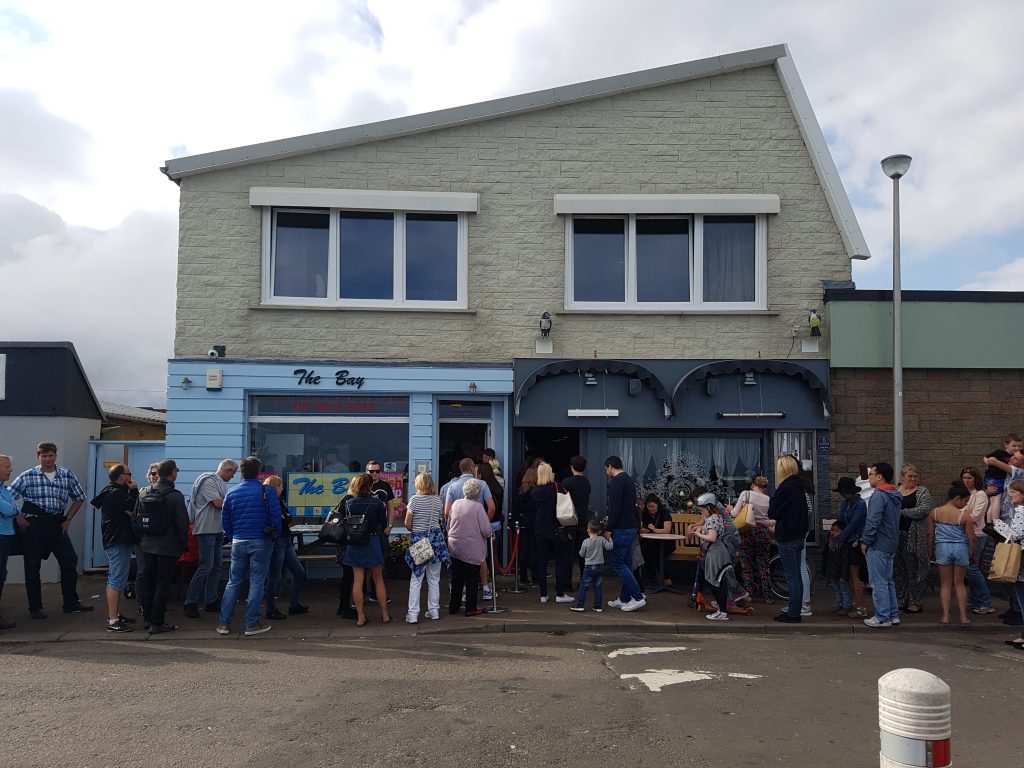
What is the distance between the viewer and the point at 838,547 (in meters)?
9.31

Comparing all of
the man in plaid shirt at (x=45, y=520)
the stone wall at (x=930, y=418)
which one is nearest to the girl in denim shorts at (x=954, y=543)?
the stone wall at (x=930, y=418)

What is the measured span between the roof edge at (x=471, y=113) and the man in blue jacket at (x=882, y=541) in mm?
5084

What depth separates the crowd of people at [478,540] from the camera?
8.53 meters

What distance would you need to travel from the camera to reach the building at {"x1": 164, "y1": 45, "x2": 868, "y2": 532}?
1183 cm

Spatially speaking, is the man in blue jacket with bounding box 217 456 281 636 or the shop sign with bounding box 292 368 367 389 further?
the shop sign with bounding box 292 368 367 389

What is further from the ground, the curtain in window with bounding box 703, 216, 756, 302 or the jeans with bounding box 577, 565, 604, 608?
the curtain in window with bounding box 703, 216, 756, 302

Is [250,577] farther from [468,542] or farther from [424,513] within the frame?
[468,542]

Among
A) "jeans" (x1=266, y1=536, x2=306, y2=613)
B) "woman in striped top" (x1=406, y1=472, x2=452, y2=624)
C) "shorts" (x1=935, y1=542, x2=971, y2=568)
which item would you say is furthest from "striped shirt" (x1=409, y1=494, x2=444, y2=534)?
"shorts" (x1=935, y1=542, x2=971, y2=568)

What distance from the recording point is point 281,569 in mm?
9406

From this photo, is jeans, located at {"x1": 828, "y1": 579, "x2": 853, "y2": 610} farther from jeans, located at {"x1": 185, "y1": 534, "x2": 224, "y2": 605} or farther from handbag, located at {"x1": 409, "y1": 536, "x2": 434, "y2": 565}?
jeans, located at {"x1": 185, "y1": 534, "x2": 224, "y2": 605}

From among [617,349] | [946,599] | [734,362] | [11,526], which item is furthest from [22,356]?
[946,599]

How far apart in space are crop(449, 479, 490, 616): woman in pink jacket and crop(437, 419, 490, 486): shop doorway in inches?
115

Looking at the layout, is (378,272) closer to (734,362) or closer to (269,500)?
(269,500)

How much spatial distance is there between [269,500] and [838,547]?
6361 millimetres
